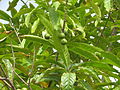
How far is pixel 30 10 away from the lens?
61.9 inches

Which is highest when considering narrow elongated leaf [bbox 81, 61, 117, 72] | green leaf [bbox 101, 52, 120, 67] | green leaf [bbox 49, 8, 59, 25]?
green leaf [bbox 49, 8, 59, 25]

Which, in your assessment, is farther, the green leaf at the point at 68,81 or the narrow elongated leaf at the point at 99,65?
the narrow elongated leaf at the point at 99,65

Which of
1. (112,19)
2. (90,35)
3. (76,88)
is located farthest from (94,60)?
(112,19)

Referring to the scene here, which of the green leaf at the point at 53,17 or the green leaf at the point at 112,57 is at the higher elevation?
the green leaf at the point at 53,17

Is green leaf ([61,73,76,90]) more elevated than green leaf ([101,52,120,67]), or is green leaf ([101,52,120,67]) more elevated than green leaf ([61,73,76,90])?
green leaf ([101,52,120,67])

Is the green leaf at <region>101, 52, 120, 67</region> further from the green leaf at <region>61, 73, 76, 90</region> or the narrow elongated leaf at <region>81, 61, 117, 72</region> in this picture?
the green leaf at <region>61, 73, 76, 90</region>

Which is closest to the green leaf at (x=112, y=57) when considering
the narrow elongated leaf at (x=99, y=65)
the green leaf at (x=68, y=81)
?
the narrow elongated leaf at (x=99, y=65)

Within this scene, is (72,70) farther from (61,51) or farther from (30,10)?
(30,10)

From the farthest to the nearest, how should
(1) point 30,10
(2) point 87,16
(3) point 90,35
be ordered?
(2) point 87,16 < (3) point 90,35 < (1) point 30,10

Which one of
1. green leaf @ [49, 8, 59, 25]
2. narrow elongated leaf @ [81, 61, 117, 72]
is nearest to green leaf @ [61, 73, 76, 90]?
narrow elongated leaf @ [81, 61, 117, 72]

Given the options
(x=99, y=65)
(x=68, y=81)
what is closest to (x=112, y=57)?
(x=99, y=65)

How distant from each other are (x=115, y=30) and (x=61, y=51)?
101 cm

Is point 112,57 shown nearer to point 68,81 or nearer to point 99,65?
point 99,65

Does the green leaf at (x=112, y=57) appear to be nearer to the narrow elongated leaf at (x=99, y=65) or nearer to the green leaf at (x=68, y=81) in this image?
the narrow elongated leaf at (x=99, y=65)
